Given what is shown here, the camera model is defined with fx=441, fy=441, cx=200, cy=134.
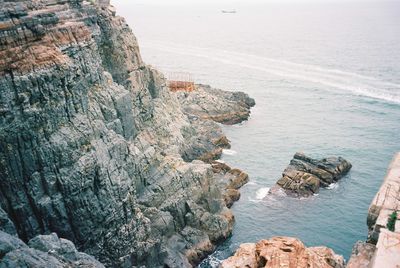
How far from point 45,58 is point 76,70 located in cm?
356

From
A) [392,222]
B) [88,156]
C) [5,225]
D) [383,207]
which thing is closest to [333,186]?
[383,207]

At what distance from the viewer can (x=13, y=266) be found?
21.5m

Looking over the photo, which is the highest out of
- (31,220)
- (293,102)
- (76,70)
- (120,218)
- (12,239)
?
(76,70)

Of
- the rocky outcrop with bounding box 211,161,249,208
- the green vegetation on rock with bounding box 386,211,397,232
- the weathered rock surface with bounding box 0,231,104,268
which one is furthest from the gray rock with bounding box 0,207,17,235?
the rocky outcrop with bounding box 211,161,249,208

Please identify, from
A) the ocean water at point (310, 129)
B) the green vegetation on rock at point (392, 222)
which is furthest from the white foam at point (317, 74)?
the green vegetation on rock at point (392, 222)

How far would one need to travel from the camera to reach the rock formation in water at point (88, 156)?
3312cm

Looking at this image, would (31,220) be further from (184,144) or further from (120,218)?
(184,144)

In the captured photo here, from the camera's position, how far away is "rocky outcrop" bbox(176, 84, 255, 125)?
9906 centimetres

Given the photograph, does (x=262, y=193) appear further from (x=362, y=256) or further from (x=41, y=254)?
(x=41, y=254)

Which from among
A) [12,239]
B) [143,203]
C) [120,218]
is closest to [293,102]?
[143,203]

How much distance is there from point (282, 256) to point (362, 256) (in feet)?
26.0

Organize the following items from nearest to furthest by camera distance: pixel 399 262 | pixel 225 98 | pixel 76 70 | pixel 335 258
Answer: pixel 399 262 < pixel 76 70 < pixel 335 258 < pixel 225 98

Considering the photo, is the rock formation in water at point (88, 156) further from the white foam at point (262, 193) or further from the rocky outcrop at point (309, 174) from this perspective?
the rocky outcrop at point (309, 174)

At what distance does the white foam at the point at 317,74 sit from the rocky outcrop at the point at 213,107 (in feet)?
126
